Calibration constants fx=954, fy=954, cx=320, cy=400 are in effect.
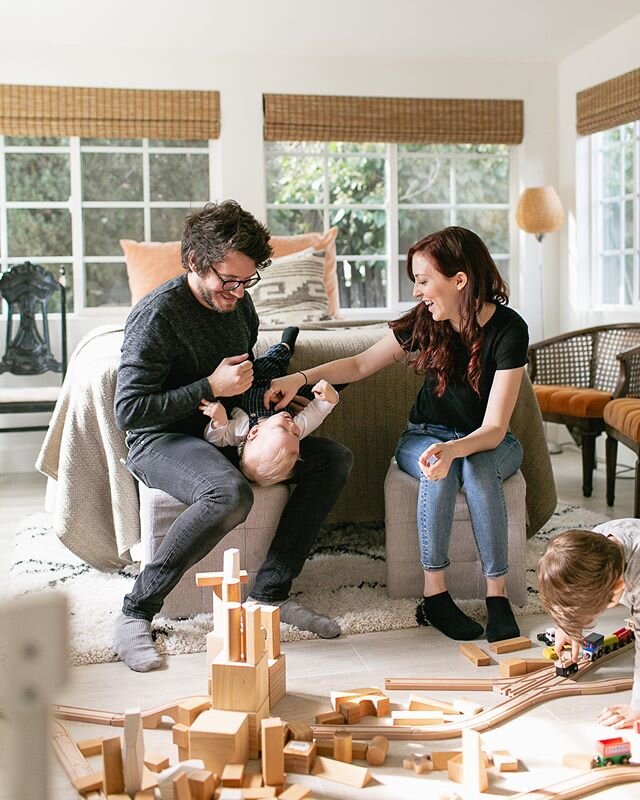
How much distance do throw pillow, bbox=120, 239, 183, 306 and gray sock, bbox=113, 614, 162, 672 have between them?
9.51ft

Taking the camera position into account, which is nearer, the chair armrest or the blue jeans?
the blue jeans

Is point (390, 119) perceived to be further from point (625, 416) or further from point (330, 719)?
point (330, 719)

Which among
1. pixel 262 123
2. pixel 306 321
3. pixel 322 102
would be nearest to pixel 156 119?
pixel 262 123

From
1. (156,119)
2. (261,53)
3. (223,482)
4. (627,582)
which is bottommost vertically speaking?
(627,582)

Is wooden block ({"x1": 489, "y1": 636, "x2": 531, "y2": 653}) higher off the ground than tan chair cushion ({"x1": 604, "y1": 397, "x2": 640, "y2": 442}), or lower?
lower

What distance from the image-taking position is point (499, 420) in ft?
8.42

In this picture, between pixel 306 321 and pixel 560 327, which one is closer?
pixel 306 321

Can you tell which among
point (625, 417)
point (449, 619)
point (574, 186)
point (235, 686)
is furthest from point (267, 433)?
point (574, 186)

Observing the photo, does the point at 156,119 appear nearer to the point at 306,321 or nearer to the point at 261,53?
the point at 261,53

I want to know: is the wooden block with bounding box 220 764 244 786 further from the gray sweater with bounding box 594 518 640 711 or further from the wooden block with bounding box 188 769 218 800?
the gray sweater with bounding box 594 518 640 711

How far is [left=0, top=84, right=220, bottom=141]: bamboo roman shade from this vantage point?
5375 millimetres

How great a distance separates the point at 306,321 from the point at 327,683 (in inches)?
103

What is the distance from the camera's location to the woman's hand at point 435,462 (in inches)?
95.0

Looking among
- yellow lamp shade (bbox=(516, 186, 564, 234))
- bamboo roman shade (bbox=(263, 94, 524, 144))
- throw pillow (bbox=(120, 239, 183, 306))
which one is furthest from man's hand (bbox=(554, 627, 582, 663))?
bamboo roman shade (bbox=(263, 94, 524, 144))
